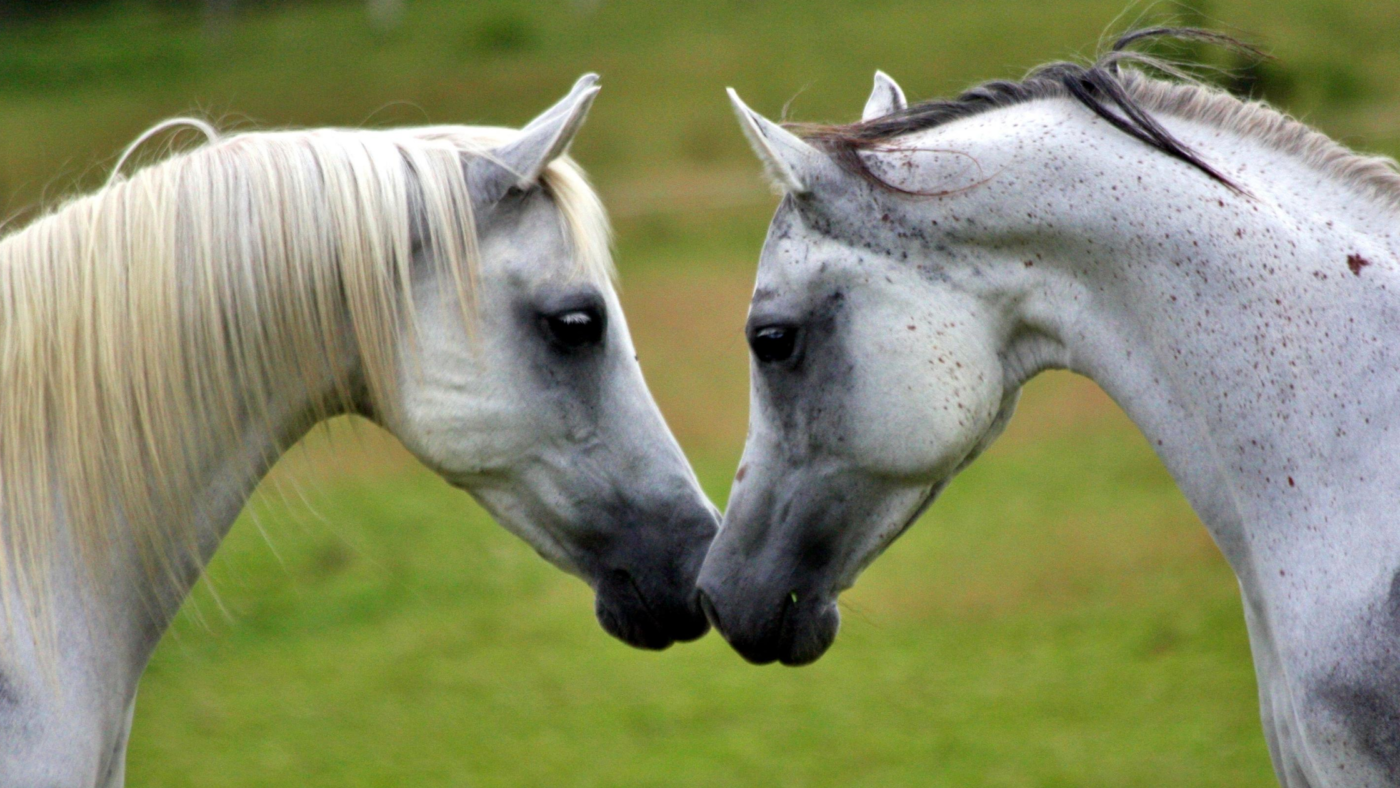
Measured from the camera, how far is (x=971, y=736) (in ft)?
18.6

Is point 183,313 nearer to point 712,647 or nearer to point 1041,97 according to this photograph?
point 1041,97

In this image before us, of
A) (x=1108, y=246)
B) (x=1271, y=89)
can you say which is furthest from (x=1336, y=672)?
(x=1271, y=89)

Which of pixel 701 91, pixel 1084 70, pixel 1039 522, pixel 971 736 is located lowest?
pixel 701 91

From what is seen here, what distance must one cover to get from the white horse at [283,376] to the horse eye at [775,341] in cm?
38

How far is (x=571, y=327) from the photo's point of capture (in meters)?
2.64

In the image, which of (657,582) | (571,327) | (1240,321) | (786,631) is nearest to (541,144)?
(571,327)

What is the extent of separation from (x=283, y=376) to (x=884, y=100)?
58.2 inches

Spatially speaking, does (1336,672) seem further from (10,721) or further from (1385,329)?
(10,721)

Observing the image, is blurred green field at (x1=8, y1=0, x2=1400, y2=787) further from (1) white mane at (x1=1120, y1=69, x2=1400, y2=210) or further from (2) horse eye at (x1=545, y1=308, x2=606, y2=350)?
(2) horse eye at (x1=545, y1=308, x2=606, y2=350)

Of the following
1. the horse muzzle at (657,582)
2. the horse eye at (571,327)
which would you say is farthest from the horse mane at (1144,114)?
the horse muzzle at (657,582)

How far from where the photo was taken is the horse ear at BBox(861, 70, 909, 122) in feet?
9.29

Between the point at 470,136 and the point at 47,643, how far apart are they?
1.35 m

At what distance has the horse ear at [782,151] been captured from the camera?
2439 mm

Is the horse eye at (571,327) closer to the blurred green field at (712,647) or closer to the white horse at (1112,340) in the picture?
the white horse at (1112,340)
